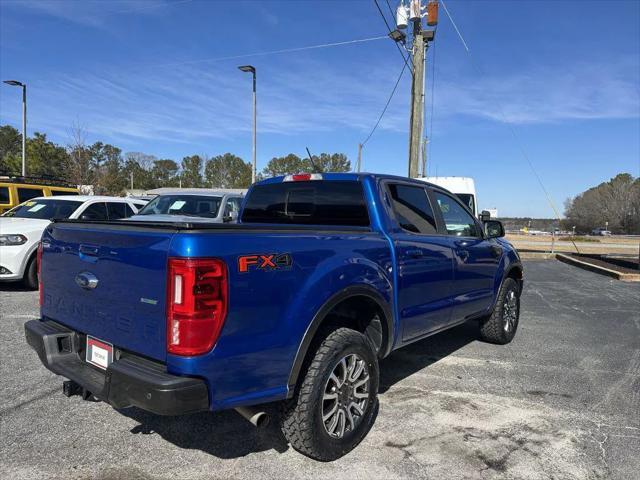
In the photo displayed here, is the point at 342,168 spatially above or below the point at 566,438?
above

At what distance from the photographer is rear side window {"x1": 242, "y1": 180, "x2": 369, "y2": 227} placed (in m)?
3.95

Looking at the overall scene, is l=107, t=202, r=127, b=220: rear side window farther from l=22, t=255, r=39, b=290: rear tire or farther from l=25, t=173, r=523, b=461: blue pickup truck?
l=25, t=173, r=523, b=461: blue pickup truck

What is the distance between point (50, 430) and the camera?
11.0 feet

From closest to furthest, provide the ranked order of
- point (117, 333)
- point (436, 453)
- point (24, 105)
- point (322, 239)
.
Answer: point (117, 333) → point (322, 239) → point (436, 453) → point (24, 105)

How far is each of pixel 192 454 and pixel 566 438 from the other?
8.83 feet

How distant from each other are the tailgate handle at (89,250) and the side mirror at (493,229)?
421 centimetres

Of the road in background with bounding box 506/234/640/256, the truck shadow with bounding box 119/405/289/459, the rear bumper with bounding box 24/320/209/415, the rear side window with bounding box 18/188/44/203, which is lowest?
the truck shadow with bounding box 119/405/289/459

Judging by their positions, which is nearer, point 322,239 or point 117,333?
point 117,333

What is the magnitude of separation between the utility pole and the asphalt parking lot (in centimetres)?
872

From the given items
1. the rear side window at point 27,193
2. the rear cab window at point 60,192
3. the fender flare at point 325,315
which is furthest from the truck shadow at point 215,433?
the rear side window at point 27,193

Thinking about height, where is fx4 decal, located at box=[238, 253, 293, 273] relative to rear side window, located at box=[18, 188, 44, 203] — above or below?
below

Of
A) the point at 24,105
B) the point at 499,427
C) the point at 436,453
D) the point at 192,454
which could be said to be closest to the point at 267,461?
the point at 192,454

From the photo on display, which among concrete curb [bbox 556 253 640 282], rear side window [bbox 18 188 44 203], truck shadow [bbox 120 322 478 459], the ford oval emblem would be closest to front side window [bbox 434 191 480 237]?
truck shadow [bbox 120 322 478 459]

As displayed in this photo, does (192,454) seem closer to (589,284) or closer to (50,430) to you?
(50,430)
